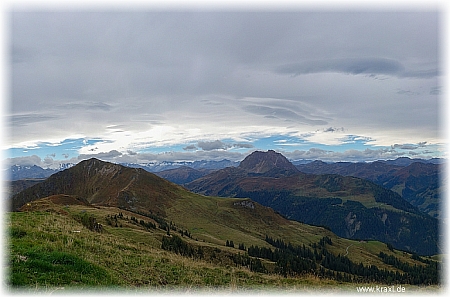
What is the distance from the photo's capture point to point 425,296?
2044 cm

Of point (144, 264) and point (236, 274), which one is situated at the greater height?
point (144, 264)

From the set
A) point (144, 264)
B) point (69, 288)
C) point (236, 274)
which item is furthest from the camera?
point (236, 274)

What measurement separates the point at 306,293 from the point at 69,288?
14.1 m

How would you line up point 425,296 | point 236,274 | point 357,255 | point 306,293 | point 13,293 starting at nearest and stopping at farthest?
1. point 13,293
2. point 306,293
3. point 425,296
4. point 236,274
5. point 357,255

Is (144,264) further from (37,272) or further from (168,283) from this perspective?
(37,272)

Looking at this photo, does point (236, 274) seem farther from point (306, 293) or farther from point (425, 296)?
point (425, 296)

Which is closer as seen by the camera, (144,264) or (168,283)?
(168,283)

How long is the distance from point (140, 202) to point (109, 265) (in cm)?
18158

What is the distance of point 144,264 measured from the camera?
2194cm

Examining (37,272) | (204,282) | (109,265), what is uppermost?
(37,272)

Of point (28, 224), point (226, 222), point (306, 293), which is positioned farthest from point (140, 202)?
point (306, 293)

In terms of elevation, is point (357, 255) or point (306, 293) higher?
point (306, 293)

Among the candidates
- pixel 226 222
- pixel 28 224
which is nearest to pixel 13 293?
pixel 28 224

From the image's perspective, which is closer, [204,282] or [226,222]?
[204,282]
